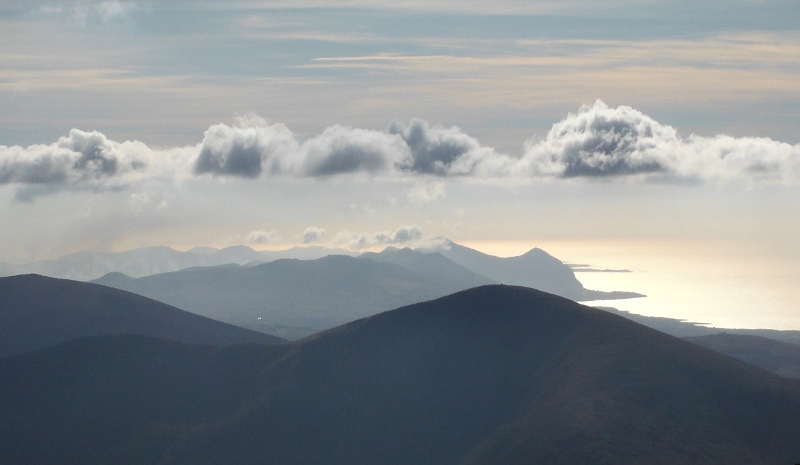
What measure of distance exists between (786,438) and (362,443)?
276 feet

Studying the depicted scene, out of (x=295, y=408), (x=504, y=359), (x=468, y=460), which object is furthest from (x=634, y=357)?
(x=295, y=408)

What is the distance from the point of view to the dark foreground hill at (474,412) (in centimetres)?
14375

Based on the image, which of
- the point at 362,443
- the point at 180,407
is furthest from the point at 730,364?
the point at 180,407

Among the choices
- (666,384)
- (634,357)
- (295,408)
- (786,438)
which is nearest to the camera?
(786,438)

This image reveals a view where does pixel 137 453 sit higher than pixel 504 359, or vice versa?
pixel 504 359

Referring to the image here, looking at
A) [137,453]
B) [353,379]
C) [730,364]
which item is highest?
[730,364]

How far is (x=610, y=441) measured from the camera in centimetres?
13575

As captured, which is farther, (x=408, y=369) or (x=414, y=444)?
(x=408, y=369)

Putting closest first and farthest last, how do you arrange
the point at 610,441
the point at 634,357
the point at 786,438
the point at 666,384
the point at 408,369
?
the point at 610,441, the point at 786,438, the point at 666,384, the point at 634,357, the point at 408,369

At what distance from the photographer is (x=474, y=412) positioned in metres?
180

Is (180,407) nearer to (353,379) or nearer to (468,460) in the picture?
(353,379)

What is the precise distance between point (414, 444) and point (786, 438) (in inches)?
2886

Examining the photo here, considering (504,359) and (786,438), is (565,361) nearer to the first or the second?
(504,359)

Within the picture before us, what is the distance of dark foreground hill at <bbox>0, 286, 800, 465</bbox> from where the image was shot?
143750 mm
